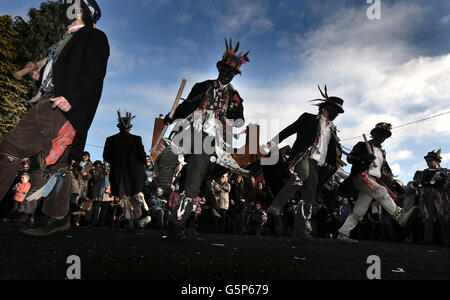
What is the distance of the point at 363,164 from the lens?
18.7 ft

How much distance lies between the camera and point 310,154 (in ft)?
18.4

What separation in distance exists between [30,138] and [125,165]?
386 centimetres

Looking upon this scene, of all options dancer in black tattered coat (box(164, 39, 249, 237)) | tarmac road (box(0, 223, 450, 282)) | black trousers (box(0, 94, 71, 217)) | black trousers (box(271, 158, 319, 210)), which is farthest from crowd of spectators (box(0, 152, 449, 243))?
tarmac road (box(0, 223, 450, 282))

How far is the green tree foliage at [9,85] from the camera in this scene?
2050 centimetres

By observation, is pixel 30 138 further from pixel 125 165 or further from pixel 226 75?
pixel 125 165

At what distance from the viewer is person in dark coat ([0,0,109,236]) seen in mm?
3062

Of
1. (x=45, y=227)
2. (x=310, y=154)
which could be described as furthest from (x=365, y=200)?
(x=45, y=227)

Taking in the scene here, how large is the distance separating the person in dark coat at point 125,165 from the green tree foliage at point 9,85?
16.4m

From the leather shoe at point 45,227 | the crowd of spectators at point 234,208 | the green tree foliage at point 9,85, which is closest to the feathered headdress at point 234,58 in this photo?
the leather shoe at point 45,227

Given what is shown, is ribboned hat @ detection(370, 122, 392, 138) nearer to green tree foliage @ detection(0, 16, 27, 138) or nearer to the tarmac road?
the tarmac road

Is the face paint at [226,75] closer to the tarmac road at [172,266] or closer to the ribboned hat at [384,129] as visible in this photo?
the tarmac road at [172,266]

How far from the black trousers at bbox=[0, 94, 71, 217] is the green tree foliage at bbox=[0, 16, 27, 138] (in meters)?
19.9
